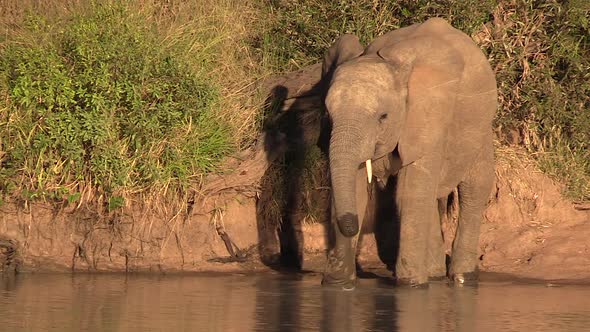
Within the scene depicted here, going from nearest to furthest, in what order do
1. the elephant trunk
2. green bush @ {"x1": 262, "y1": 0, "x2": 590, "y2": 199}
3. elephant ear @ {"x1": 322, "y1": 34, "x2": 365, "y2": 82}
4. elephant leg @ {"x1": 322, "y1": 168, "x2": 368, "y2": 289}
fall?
the elephant trunk, elephant leg @ {"x1": 322, "y1": 168, "x2": 368, "y2": 289}, elephant ear @ {"x1": 322, "y1": 34, "x2": 365, "y2": 82}, green bush @ {"x1": 262, "y1": 0, "x2": 590, "y2": 199}

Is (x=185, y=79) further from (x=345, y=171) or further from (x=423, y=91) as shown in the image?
(x=345, y=171)

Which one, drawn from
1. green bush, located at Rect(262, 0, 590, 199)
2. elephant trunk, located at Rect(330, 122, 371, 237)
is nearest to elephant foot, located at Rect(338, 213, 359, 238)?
elephant trunk, located at Rect(330, 122, 371, 237)

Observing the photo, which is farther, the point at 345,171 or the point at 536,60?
the point at 536,60

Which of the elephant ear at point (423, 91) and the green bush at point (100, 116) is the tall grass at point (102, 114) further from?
the elephant ear at point (423, 91)

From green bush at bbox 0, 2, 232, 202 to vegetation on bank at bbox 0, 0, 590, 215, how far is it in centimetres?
1

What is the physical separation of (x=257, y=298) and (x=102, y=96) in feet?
9.16

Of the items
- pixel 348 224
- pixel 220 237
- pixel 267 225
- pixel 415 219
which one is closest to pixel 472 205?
pixel 415 219

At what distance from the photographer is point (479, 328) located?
962cm

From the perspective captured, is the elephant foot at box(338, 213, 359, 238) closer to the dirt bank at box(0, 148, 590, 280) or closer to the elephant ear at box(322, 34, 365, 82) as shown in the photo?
the elephant ear at box(322, 34, 365, 82)

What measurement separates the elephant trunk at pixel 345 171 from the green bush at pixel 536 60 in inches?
143

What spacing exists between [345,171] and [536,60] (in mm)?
4292

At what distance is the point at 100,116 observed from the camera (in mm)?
12781

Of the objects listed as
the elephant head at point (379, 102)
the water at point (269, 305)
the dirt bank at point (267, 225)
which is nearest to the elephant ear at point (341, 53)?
the elephant head at point (379, 102)

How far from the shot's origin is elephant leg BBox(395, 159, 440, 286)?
11.8 meters
